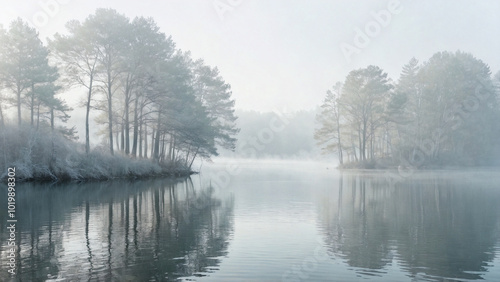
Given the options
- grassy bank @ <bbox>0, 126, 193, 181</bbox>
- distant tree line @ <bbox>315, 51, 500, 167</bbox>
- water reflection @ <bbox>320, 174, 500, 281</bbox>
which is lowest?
water reflection @ <bbox>320, 174, 500, 281</bbox>

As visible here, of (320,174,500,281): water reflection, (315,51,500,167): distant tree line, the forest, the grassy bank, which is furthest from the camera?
(315,51,500,167): distant tree line

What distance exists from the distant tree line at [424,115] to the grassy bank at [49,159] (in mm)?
42221

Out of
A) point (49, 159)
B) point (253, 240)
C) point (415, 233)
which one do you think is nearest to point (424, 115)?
point (49, 159)

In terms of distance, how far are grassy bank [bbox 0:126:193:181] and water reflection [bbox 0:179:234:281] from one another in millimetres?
10532

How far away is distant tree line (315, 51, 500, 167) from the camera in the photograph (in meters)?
69.7

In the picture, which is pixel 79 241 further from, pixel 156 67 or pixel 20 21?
pixel 20 21

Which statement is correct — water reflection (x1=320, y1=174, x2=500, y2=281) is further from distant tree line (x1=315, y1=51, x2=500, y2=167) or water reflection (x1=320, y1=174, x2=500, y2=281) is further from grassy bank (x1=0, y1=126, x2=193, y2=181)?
distant tree line (x1=315, y1=51, x2=500, y2=167)

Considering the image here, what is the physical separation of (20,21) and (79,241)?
41.2 m

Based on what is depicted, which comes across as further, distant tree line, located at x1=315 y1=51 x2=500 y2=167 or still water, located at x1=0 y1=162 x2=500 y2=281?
distant tree line, located at x1=315 y1=51 x2=500 y2=167

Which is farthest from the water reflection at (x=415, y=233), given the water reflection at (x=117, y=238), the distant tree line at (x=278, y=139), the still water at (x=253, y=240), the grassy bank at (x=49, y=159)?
the distant tree line at (x=278, y=139)

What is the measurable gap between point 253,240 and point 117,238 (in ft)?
14.5

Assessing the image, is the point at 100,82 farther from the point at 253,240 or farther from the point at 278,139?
the point at 278,139

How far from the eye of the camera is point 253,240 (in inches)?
570

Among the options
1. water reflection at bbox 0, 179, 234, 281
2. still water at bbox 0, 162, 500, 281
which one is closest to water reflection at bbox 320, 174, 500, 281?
still water at bbox 0, 162, 500, 281
